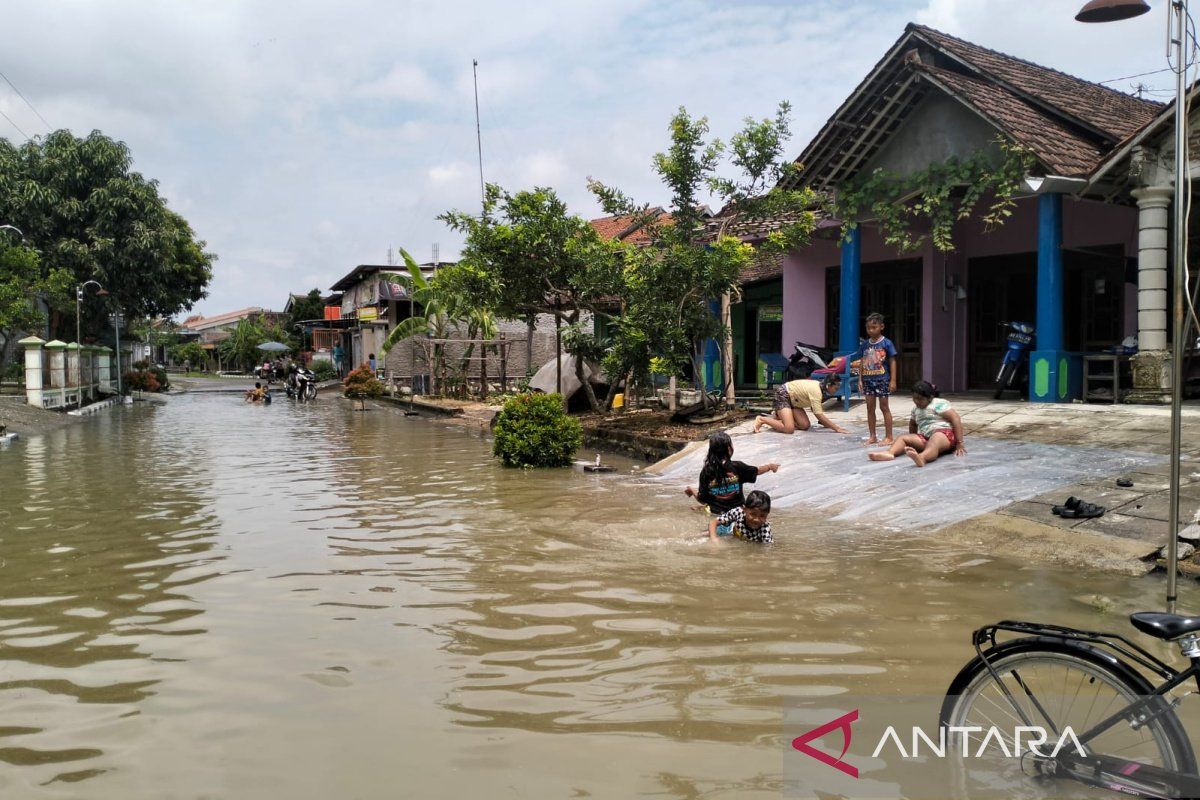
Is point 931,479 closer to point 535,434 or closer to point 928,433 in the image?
point 928,433

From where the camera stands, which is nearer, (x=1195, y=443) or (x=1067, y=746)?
(x=1067, y=746)

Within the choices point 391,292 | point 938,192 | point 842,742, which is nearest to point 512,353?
point 391,292

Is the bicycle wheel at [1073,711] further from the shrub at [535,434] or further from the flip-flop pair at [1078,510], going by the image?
the shrub at [535,434]

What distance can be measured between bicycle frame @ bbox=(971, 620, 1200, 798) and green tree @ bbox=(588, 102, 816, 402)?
11338 mm

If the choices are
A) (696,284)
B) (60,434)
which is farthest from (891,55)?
(60,434)

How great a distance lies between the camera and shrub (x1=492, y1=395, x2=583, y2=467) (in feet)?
43.5

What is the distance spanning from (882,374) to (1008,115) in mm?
4633

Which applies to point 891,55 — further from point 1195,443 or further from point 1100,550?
point 1100,550

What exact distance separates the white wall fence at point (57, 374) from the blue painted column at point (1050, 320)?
2447 centimetres

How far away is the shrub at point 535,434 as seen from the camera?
13.3 metres

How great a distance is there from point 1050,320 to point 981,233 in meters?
4.20

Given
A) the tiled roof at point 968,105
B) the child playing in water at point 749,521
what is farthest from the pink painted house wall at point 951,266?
the child playing in water at point 749,521

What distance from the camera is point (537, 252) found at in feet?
55.7

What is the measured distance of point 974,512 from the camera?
795cm
